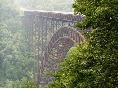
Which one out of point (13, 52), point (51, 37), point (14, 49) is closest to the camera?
point (51, 37)

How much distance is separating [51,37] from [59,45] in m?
1.67

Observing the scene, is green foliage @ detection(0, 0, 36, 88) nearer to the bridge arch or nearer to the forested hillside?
the forested hillside

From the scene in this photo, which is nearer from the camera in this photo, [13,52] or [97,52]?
[97,52]

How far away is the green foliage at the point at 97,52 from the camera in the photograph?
758 cm

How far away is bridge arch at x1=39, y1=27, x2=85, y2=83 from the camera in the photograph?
2582 centimetres

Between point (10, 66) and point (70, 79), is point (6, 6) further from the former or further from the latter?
point (70, 79)

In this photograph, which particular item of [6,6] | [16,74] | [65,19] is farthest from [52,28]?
[6,6]

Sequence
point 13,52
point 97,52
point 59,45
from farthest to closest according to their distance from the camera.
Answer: point 13,52 → point 59,45 → point 97,52

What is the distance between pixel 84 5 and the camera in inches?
323

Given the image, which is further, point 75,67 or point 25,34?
point 25,34

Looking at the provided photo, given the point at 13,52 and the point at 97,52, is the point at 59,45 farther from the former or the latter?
the point at 97,52

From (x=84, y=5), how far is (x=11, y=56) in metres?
36.3

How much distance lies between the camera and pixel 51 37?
32.0m

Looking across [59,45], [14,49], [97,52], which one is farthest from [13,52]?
[97,52]
